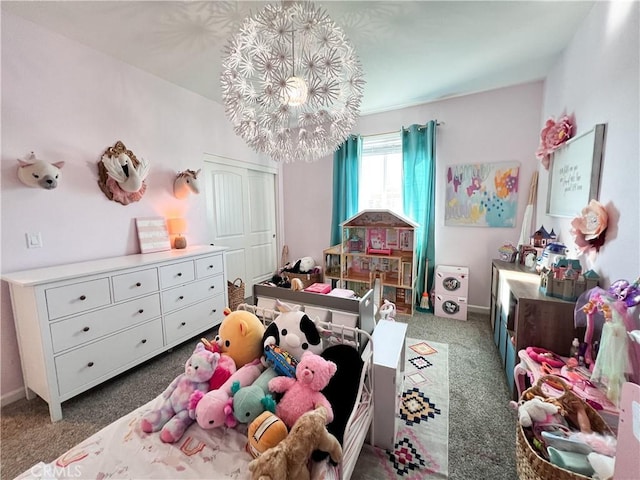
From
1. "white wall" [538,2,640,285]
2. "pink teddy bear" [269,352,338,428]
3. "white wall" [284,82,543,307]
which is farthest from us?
"white wall" [284,82,543,307]

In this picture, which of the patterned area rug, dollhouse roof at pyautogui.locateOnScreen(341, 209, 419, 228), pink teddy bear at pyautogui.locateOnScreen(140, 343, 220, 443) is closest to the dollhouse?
dollhouse roof at pyautogui.locateOnScreen(341, 209, 419, 228)

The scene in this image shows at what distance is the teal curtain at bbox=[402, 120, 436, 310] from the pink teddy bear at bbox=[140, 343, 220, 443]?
109 inches

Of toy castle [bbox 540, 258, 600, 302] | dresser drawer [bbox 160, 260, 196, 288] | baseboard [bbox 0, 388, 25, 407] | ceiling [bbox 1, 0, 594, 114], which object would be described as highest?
ceiling [bbox 1, 0, 594, 114]

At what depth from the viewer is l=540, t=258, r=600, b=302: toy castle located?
154 cm

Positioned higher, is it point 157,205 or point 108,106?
point 108,106

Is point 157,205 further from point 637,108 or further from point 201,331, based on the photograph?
point 637,108

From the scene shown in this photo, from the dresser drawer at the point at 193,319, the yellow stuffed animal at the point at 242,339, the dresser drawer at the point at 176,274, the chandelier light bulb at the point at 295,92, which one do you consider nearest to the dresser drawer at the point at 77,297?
the dresser drawer at the point at 176,274

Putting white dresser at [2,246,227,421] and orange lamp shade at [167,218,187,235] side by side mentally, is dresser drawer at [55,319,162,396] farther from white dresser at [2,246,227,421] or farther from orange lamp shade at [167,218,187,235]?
orange lamp shade at [167,218,187,235]

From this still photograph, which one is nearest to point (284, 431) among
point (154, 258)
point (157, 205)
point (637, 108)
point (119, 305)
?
point (119, 305)

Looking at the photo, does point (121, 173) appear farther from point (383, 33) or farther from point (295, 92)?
point (383, 33)

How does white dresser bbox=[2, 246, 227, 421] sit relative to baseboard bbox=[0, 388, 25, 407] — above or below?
above

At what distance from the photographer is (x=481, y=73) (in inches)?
102

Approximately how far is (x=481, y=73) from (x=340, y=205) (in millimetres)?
2132

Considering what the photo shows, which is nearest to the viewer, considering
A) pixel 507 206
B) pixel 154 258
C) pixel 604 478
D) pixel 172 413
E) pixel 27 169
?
pixel 604 478
